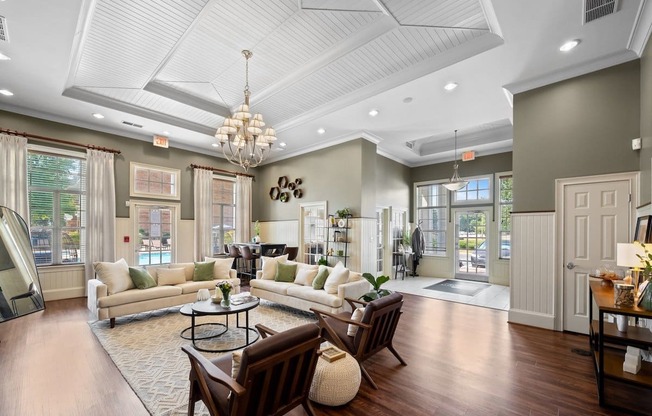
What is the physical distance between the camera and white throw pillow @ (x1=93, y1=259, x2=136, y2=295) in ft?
14.4

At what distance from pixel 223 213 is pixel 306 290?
4863mm

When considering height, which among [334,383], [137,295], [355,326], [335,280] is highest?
[335,280]

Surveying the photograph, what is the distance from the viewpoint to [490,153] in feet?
26.1

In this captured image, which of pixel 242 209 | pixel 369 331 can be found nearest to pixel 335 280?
pixel 369 331

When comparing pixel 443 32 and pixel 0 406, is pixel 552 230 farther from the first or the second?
pixel 0 406

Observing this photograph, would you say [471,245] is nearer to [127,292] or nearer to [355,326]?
[355,326]

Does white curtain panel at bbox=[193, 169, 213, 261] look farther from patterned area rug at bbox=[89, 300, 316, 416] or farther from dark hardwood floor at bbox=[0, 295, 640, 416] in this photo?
dark hardwood floor at bbox=[0, 295, 640, 416]

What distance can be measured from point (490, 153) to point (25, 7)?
917cm

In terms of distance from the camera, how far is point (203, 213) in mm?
7754

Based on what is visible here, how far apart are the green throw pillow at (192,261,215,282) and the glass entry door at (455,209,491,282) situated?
676 centimetres

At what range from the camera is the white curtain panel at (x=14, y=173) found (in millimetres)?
5113

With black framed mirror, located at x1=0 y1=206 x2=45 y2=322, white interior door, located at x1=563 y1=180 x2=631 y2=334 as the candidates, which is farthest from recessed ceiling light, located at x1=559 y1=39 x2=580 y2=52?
black framed mirror, located at x1=0 y1=206 x2=45 y2=322

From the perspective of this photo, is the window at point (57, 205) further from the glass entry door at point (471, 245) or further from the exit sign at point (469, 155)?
the glass entry door at point (471, 245)

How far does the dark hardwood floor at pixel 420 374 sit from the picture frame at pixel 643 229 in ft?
4.85
